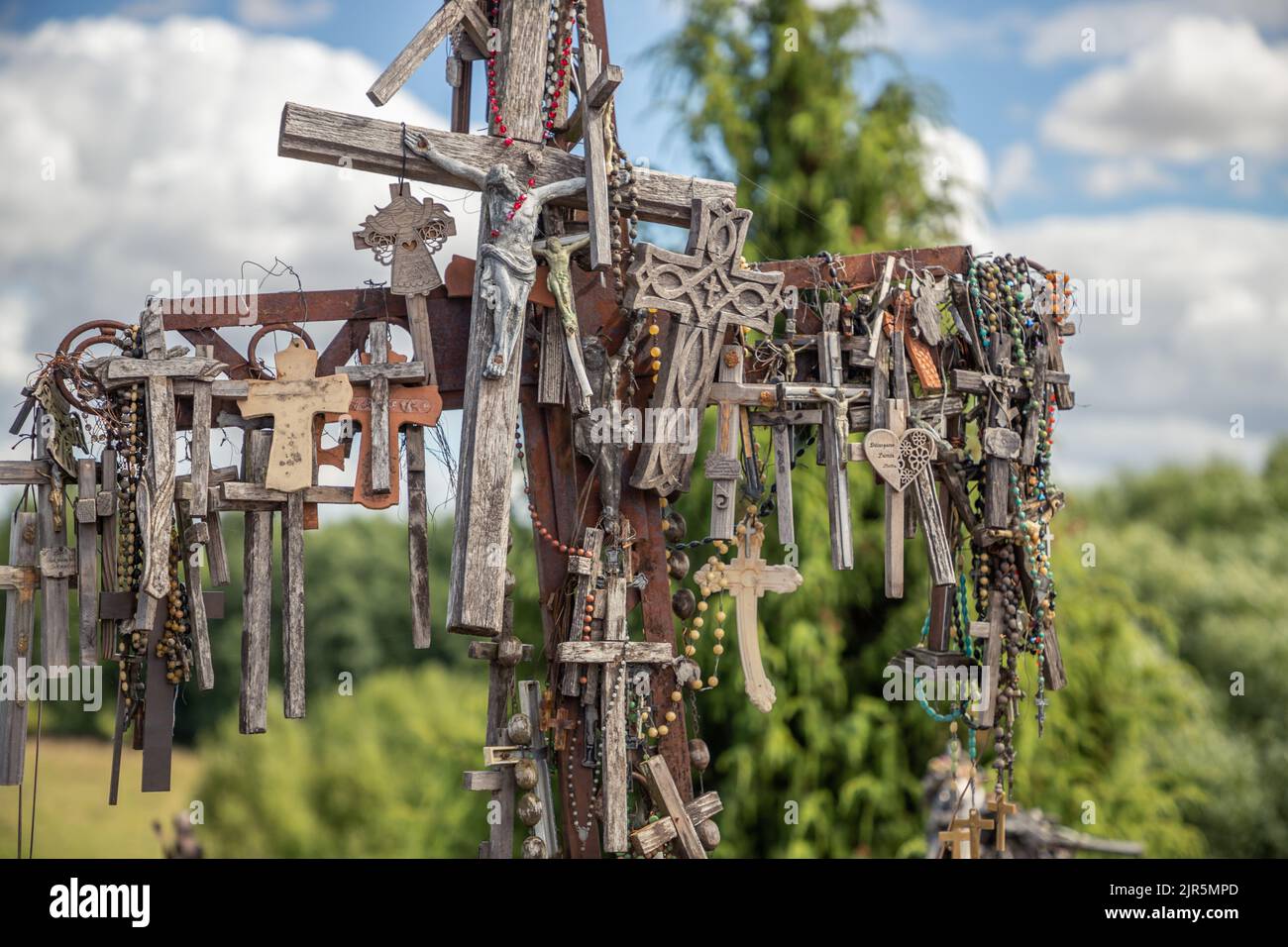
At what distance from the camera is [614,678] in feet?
13.3

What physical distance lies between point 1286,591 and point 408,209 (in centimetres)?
1563

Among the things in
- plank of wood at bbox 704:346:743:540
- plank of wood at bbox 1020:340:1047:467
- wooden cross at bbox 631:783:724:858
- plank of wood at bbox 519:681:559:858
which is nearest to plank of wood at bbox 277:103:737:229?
plank of wood at bbox 704:346:743:540

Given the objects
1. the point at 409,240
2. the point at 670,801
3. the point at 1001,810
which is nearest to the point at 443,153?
the point at 409,240

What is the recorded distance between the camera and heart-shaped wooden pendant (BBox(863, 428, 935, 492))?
14.0 ft

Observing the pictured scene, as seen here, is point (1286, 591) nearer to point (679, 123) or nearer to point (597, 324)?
point (679, 123)

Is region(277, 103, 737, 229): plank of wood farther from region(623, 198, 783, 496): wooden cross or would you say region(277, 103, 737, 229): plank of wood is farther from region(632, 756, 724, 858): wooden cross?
region(632, 756, 724, 858): wooden cross

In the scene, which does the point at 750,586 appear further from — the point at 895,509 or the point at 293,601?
the point at 293,601

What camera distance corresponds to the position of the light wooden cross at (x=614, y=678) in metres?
3.97

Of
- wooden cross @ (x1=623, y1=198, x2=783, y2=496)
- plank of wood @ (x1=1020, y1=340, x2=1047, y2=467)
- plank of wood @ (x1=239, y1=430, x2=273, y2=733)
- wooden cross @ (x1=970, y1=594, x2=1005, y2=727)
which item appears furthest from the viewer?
plank of wood @ (x1=1020, y1=340, x2=1047, y2=467)

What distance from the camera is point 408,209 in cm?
395

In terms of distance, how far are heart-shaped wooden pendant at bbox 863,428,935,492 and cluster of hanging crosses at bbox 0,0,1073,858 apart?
0.4 inches

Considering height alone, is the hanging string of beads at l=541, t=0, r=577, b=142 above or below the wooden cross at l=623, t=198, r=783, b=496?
above

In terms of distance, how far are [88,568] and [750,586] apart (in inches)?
82.6

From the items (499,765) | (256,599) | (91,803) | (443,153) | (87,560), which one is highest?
(443,153)
